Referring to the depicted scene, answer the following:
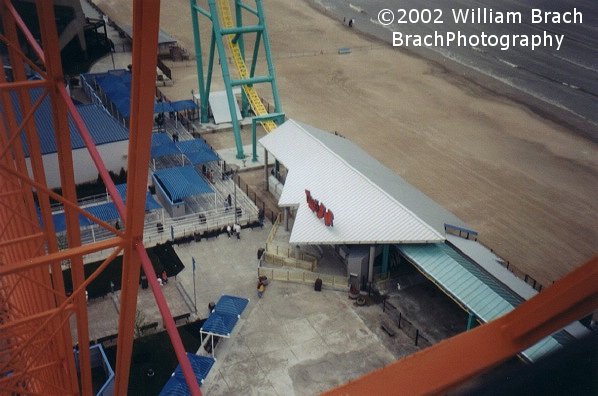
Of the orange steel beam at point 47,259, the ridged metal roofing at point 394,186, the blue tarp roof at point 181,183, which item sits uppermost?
the orange steel beam at point 47,259

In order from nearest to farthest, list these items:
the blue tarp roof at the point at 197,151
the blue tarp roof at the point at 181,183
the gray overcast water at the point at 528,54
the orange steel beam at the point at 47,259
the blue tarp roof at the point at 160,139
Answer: the orange steel beam at the point at 47,259 < the blue tarp roof at the point at 181,183 < the blue tarp roof at the point at 197,151 < the blue tarp roof at the point at 160,139 < the gray overcast water at the point at 528,54

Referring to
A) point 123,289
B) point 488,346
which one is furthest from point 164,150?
point 488,346

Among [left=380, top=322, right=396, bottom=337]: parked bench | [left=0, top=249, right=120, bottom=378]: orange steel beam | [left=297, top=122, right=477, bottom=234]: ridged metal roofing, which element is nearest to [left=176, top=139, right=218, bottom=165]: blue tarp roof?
[left=297, top=122, right=477, bottom=234]: ridged metal roofing

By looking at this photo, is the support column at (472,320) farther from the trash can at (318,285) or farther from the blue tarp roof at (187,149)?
the blue tarp roof at (187,149)

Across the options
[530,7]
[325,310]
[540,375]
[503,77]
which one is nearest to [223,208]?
[325,310]

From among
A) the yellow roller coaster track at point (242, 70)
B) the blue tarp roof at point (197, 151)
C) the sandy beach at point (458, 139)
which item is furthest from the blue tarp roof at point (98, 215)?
the sandy beach at point (458, 139)

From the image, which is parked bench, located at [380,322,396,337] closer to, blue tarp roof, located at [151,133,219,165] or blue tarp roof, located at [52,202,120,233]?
blue tarp roof, located at [52,202,120,233]

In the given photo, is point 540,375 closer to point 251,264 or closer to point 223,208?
point 251,264

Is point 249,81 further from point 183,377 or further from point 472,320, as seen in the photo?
point 183,377
